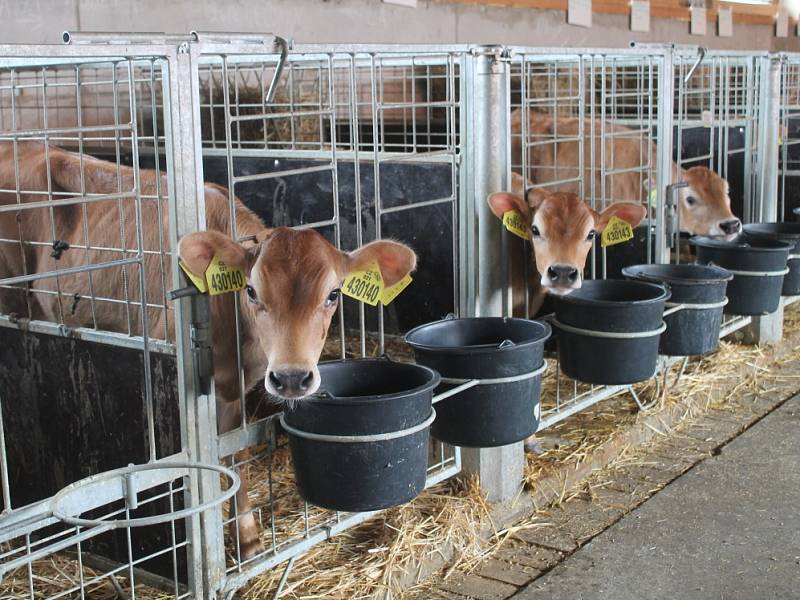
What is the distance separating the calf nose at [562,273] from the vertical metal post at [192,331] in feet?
5.09

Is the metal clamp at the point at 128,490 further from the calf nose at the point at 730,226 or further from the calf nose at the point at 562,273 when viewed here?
the calf nose at the point at 730,226

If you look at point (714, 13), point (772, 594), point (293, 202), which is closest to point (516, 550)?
point (772, 594)

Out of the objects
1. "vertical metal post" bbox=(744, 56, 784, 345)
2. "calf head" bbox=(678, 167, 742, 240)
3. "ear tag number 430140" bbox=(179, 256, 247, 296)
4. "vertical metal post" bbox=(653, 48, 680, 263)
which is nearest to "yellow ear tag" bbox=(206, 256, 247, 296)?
"ear tag number 430140" bbox=(179, 256, 247, 296)

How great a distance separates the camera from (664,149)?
16.5 feet

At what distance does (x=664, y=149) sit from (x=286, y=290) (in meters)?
2.78

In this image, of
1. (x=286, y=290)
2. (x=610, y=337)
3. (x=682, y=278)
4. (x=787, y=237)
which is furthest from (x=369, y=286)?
(x=787, y=237)

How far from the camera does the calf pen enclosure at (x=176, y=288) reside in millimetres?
2752

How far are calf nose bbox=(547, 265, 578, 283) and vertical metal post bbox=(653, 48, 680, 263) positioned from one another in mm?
1148

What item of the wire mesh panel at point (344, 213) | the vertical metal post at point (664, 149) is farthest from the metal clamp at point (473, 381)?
the vertical metal post at point (664, 149)

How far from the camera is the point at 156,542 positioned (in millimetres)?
3143

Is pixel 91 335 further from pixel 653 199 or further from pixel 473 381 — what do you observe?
pixel 653 199

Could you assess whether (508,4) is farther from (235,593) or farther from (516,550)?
(235,593)

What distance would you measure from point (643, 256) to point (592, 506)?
63.9 inches

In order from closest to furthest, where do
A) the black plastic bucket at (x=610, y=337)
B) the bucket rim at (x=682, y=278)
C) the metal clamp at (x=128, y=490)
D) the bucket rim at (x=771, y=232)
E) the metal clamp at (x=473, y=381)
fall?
the metal clamp at (x=128, y=490) < the metal clamp at (x=473, y=381) < the black plastic bucket at (x=610, y=337) < the bucket rim at (x=682, y=278) < the bucket rim at (x=771, y=232)
